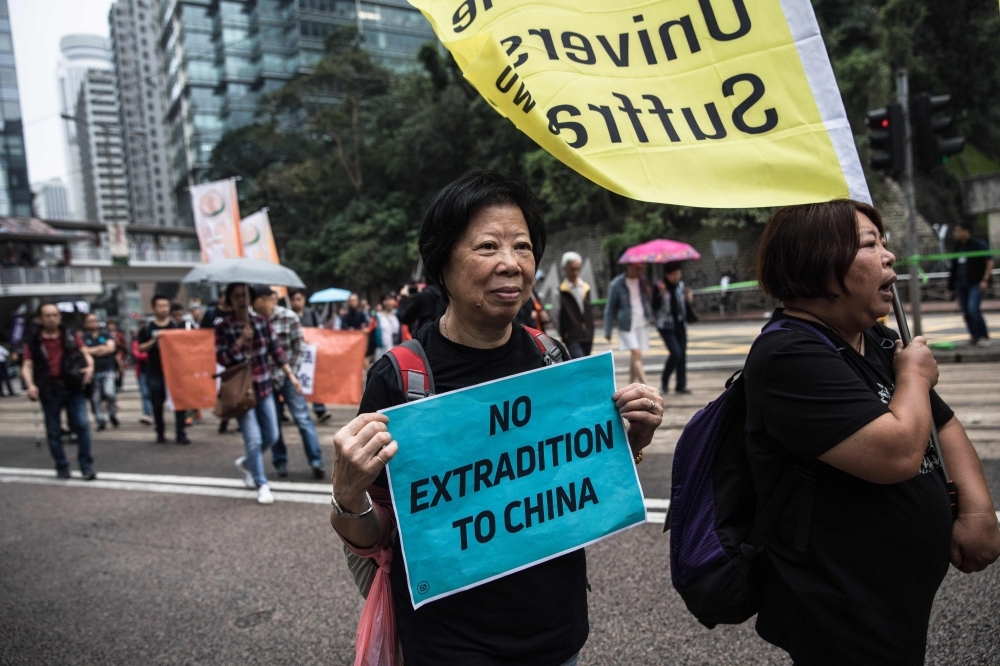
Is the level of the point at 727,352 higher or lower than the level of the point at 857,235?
lower

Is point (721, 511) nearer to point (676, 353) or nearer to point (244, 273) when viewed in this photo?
point (244, 273)

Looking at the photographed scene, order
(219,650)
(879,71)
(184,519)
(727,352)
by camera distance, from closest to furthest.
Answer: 1. (219,650)
2. (184,519)
3. (727,352)
4. (879,71)

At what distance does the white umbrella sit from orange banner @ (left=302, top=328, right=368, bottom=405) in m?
1.63

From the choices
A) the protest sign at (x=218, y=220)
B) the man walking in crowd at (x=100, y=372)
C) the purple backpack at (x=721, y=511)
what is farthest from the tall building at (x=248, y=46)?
the purple backpack at (x=721, y=511)

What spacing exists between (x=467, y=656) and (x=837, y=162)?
1.53m

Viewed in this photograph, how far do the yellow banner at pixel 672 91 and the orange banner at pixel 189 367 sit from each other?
7.55m

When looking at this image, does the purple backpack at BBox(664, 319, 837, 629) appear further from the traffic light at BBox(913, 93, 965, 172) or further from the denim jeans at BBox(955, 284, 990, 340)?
the denim jeans at BBox(955, 284, 990, 340)

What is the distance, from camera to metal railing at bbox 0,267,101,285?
43.8 metres

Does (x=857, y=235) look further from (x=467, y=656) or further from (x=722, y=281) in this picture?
(x=722, y=281)

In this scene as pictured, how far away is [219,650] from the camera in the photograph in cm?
324

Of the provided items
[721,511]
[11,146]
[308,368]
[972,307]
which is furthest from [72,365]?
[11,146]

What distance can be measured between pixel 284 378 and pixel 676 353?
4728mm

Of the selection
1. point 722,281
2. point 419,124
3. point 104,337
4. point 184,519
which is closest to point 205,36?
point 419,124

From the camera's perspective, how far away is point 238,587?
3953 millimetres
